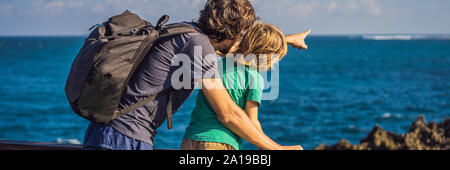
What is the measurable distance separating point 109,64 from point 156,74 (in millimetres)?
245

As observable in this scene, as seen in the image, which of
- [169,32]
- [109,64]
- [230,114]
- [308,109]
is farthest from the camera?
[308,109]

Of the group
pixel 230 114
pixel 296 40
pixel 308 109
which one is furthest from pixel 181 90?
pixel 308 109

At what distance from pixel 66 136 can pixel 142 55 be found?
924 inches

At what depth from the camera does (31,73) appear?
183 ft

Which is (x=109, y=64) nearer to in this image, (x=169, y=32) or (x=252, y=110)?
(x=169, y=32)

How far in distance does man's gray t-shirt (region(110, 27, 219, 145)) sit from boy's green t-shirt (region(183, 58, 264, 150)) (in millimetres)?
235

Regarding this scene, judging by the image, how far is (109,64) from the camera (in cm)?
194

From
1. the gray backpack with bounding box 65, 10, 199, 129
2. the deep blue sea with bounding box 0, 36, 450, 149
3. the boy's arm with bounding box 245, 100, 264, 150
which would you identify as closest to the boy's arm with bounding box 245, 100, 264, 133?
the boy's arm with bounding box 245, 100, 264, 150

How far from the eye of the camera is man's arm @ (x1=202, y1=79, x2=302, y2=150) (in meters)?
2.09

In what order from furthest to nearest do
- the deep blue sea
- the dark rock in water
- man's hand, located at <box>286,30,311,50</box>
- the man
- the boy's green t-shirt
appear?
the deep blue sea → the dark rock in water → man's hand, located at <box>286,30,311,50</box> → the boy's green t-shirt → the man

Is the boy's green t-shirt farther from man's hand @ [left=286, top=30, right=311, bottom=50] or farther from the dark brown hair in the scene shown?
man's hand @ [left=286, top=30, right=311, bottom=50]

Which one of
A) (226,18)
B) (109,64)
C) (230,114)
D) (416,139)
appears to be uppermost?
(226,18)

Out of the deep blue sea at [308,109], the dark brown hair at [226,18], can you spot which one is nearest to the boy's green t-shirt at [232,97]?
the dark brown hair at [226,18]
